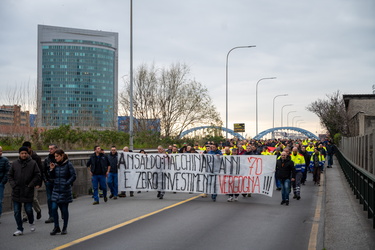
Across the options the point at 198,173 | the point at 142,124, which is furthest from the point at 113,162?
the point at 142,124

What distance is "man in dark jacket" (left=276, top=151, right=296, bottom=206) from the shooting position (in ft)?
48.1

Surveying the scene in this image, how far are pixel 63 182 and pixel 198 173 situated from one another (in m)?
7.40

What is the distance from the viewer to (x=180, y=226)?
415 inches

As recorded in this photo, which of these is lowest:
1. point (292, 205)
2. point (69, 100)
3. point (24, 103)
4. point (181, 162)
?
point (292, 205)

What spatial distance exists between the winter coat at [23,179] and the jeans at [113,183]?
6.50 meters

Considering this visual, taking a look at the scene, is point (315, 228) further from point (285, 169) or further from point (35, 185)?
point (35, 185)

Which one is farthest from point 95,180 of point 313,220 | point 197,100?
point 197,100

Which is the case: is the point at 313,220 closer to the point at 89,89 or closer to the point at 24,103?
the point at 24,103

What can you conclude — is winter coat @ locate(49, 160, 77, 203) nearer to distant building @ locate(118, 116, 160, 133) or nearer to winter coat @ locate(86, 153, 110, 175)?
winter coat @ locate(86, 153, 110, 175)

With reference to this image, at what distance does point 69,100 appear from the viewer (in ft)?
557

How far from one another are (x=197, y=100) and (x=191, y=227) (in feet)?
144

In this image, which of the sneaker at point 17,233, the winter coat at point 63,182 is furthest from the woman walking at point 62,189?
the sneaker at point 17,233

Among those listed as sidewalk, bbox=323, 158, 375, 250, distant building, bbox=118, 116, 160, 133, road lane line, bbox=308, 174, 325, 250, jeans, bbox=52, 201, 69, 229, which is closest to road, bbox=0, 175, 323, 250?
road lane line, bbox=308, 174, 325, 250

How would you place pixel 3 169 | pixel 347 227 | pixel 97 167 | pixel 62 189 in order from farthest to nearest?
1. pixel 97 167
2. pixel 3 169
3. pixel 62 189
4. pixel 347 227
